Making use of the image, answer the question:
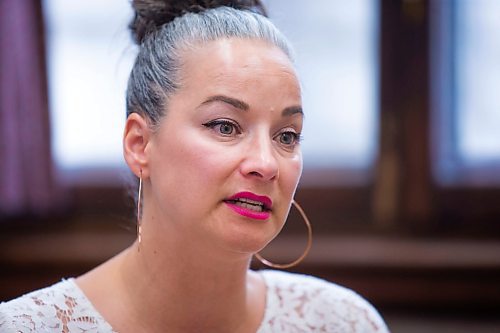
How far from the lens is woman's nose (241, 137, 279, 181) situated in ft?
4.33

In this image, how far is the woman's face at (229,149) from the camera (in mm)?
1325

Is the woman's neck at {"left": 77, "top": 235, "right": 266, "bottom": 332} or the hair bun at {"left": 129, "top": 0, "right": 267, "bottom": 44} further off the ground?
the hair bun at {"left": 129, "top": 0, "right": 267, "bottom": 44}

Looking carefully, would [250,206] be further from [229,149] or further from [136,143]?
[136,143]

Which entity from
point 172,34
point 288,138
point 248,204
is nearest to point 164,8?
point 172,34

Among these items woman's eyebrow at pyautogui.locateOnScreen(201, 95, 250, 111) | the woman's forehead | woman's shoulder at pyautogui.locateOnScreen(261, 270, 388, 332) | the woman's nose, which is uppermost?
the woman's forehead

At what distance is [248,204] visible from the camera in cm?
133

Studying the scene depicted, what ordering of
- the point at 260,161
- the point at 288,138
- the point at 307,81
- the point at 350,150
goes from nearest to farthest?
1. the point at 260,161
2. the point at 288,138
3. the point at 307,81
4. the point at 350,150

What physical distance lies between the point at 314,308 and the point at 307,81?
1523mm

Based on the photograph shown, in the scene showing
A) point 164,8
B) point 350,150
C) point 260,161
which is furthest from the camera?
point 350,150

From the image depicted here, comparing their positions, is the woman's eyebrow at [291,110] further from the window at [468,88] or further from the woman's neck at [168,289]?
the window at [468,88]

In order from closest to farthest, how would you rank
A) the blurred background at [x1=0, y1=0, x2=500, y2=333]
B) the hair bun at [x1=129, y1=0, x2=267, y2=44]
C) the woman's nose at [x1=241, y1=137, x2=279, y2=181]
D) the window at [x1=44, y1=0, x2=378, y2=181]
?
the woman's nose at [x1=241, y1=137, x2=279, y2=181] < the hair bun at [x1=129, y1=0, x2=267, y2=44] < the blurred background at [x1=0, y1=0, x2=500, y2=333] < the window at [x1=44, y1=0, x2=378, y2=181]

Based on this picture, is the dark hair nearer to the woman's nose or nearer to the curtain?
the woman's nose

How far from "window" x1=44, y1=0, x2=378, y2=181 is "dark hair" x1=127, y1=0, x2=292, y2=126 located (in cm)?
149

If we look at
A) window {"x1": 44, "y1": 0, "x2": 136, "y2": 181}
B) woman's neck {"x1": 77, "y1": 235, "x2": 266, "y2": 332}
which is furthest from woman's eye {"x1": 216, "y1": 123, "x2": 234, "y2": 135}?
window {"x1": 44, "y1": 0, "x2": 136, "y2": 181}
